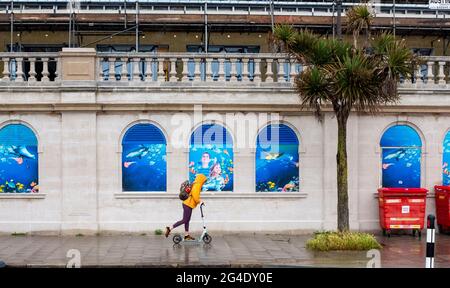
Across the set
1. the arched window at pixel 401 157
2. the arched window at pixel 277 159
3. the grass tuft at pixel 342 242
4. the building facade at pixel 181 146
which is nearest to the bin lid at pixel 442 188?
the building facade at pixel 181 146

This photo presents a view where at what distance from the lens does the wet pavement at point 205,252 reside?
12211mm

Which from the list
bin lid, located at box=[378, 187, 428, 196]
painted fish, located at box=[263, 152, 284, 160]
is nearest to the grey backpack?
painted fish, located at box=[263, 152, 284, 160]

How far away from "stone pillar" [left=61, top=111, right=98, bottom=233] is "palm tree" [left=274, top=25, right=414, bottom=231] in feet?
18.1

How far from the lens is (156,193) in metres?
16.5

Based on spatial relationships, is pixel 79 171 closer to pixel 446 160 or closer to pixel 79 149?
pixel 79 149

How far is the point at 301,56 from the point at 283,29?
73cm

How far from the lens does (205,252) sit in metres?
13.5

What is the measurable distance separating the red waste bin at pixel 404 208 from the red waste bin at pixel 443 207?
628 millimetres

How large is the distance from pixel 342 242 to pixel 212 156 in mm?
4545

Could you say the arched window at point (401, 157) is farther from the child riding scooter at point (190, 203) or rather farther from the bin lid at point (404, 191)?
the child riding scooter at point (190, 203)

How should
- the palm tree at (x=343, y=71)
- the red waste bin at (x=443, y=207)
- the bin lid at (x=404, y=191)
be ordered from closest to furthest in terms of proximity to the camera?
the palm tree at (x=343, y=71), the bin lid at (x=404, y=191), the red waste bin at (x=443, y=207)

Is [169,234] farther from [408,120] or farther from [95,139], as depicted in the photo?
[408,120]

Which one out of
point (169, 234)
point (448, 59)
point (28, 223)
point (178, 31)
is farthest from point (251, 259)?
point (178, 31)

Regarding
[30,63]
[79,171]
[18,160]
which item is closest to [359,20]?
[79,171]
